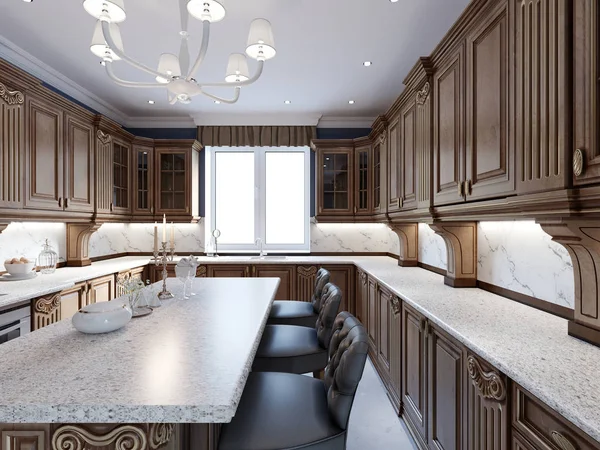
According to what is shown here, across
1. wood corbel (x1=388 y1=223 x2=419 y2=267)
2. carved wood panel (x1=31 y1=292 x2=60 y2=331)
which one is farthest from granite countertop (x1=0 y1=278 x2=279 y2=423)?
wood corbel (x1=388 y1=223 x2=419 y2=267)

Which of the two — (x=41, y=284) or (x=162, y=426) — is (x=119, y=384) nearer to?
(x=162, y=426)

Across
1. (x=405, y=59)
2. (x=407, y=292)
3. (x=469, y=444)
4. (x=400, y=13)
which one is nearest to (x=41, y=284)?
(x=407, y=292)

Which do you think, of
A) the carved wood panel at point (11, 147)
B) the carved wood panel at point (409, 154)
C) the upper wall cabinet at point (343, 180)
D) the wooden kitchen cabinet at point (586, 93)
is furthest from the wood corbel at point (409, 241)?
the carved wood panel at point (11, 147)

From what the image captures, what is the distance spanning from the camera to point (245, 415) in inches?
51.4

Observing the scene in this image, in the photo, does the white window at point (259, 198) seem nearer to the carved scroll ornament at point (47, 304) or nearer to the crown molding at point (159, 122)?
the crown molding at point (159, 122)

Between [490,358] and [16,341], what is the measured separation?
181 centimetres

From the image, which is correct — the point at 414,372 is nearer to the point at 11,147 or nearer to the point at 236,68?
the point at 236,68

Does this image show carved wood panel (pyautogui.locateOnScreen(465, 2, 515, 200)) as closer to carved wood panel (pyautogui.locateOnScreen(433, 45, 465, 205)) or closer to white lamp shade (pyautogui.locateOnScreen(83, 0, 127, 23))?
carved wood panel (pyautogui.locateOnScreen(433, 45, 465, 205))

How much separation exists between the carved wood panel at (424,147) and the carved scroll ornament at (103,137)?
10.7ft

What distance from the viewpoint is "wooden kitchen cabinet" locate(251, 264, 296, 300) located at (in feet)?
14.6

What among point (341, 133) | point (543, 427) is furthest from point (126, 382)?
point (341, 133)

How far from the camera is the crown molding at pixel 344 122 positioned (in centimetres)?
495

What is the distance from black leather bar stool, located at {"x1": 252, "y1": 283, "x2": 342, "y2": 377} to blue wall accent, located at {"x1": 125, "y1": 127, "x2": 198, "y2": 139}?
371 centimetres

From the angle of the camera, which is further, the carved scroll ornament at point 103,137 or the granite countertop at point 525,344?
the carved scroll ornament at point 103,137
